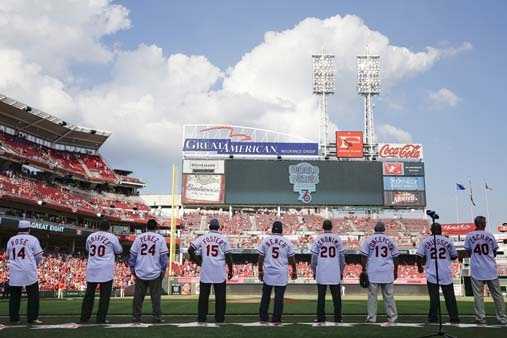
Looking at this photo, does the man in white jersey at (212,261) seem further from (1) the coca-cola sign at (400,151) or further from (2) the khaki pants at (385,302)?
(1) the coca-cola sign at (400,151)

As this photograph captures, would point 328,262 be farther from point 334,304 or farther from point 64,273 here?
point 64,273

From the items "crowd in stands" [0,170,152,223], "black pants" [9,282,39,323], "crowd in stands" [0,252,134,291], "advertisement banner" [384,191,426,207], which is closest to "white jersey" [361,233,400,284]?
"black pants" [9,282,39,323]

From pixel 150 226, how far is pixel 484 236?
269 inches

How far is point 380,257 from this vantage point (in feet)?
34.2

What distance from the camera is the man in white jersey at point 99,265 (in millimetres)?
10133

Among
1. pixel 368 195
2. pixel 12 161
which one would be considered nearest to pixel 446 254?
pixel 368 195

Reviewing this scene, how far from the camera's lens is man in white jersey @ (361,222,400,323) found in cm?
1008

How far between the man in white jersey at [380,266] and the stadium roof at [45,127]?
4104cm

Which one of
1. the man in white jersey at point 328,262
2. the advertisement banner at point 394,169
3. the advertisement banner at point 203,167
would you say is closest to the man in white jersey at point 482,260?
the man in white jersey at point 328,262

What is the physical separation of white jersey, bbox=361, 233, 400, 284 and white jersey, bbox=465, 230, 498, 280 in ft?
5.43

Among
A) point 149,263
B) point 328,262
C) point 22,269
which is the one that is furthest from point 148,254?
point 328,262

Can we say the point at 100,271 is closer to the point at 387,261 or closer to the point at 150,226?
the point at 150,226

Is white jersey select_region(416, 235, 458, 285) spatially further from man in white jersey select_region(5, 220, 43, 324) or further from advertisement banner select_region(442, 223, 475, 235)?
advertisement banner select_region(442, 223, 475, 235)

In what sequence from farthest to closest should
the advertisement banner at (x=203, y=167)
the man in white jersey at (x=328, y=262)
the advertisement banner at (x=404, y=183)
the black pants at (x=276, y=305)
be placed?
the advertisement banner at (x=203, y=167)
the advertisement banner at (x=404, y=183)
the man in white jersey at (x=328, y=262)
the black pants at (x=276, y=305)
